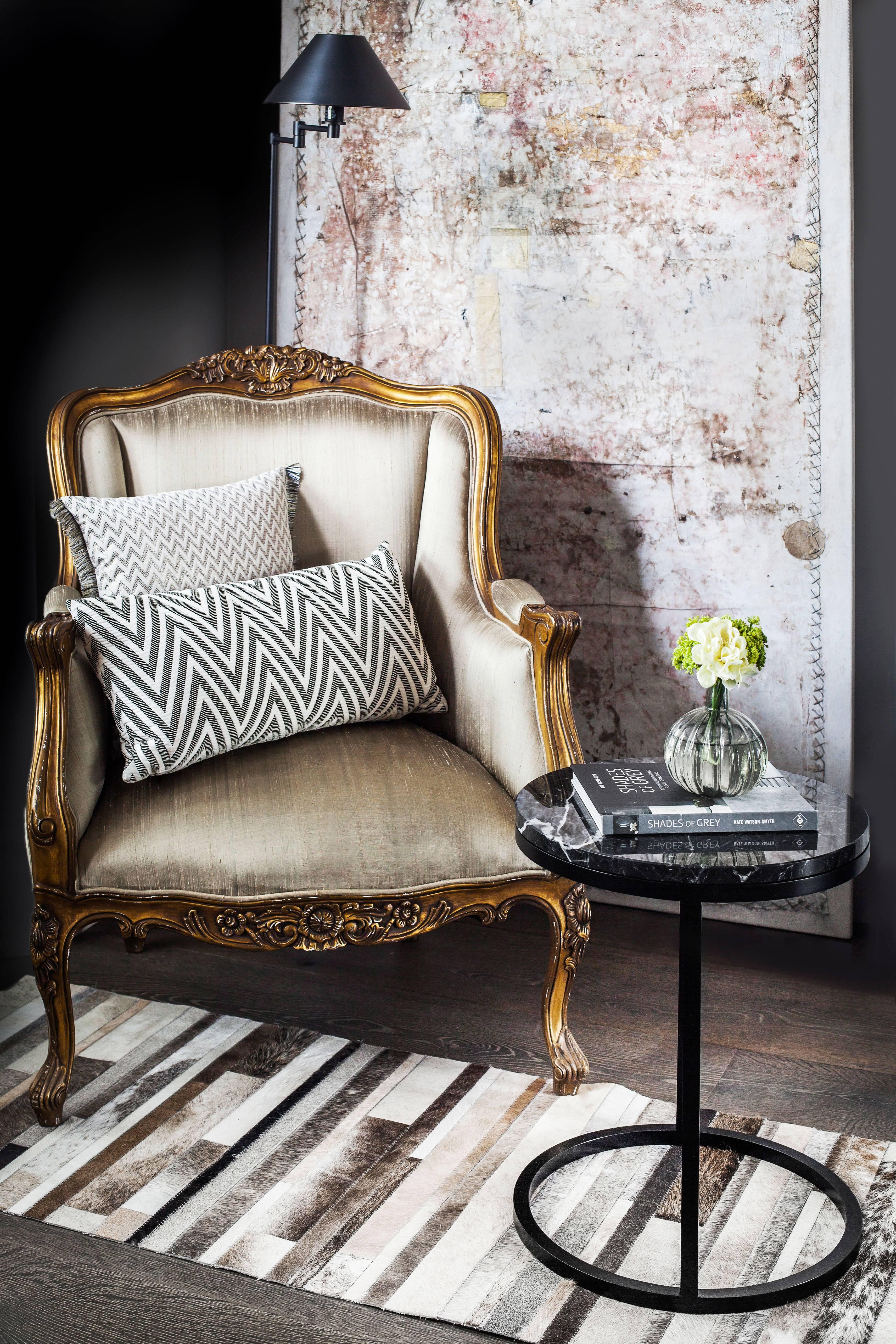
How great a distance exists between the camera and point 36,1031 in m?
2.15

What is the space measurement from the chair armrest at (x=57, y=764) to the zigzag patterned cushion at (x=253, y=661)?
5 centimetres

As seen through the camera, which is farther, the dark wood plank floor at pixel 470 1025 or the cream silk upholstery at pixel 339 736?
the cream silk upholstery at pixel 339 736

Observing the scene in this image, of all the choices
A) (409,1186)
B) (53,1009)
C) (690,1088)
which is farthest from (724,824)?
(53,1009)

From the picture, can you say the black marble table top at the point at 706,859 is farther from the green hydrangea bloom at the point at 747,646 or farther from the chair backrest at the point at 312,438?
the chair backrest at the point at 312,438

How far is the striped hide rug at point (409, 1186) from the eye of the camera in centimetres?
150

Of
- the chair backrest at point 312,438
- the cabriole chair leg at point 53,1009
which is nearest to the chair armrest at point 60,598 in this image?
the chair backrest at point 312,438

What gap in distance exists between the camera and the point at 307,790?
1858mm

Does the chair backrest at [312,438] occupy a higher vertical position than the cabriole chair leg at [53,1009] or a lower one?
higher

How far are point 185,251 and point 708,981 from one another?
1819 millimetres

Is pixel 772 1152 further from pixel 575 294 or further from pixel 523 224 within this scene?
pixel 523 224

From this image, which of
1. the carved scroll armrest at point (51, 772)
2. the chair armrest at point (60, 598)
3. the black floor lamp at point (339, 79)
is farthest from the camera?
the black floor lamp at point (339, 79)

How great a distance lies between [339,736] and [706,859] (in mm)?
797

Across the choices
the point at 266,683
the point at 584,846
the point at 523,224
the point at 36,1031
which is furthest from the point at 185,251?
the point at 584,846

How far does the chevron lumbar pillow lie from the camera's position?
2053 mm
